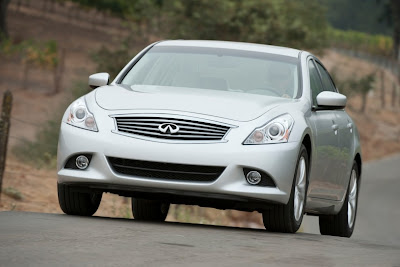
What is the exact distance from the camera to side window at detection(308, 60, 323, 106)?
1088 centimetres

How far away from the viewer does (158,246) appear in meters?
7.68

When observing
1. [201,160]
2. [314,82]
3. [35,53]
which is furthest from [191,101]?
[35,53]

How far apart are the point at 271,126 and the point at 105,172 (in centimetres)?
132

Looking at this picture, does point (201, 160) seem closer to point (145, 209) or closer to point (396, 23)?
point (145, 209)

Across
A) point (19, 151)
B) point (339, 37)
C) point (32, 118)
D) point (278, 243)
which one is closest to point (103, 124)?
point (278, 243)

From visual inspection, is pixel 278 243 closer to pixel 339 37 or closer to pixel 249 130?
pixel 249 130

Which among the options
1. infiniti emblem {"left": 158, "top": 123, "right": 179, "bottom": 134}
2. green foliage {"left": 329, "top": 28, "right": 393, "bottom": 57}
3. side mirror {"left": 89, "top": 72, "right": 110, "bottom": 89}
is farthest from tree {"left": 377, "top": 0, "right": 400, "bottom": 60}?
infiniti emblem {"left": 158, "top": 123, "right": 179, "bottom": 134}

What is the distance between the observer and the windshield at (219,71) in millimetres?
10555

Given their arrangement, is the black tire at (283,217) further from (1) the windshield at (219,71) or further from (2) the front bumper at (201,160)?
(1) the windshield at (219,71)

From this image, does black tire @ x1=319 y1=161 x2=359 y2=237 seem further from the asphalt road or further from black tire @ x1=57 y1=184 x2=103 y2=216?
black tire @ x1=57 y1=184 x2=103 y2=216

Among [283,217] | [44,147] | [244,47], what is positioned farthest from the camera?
[44,147]

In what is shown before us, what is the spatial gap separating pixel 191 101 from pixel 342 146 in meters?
2.27

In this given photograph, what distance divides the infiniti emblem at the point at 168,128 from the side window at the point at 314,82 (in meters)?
1.90

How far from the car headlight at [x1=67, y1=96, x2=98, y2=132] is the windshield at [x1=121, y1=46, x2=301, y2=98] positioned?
0.90 m
